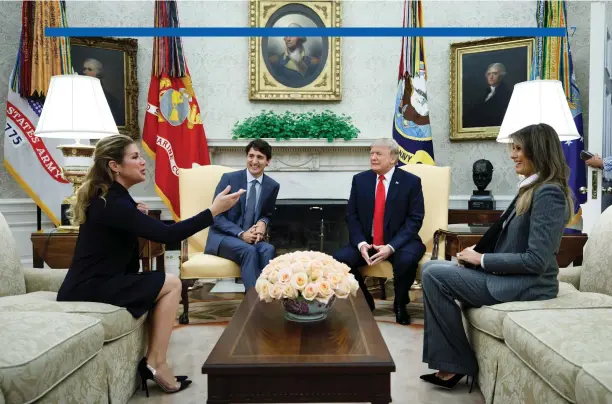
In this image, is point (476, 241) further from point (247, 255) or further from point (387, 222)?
point (247, 255)

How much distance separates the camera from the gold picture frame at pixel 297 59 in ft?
20.3

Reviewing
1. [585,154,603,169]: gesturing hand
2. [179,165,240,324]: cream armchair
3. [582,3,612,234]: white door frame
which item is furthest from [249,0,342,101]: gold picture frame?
[585,154,603,169]: gesturing hand

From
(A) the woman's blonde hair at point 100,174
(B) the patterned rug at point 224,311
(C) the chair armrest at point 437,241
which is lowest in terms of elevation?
(B) the patterned rug at point 224,311

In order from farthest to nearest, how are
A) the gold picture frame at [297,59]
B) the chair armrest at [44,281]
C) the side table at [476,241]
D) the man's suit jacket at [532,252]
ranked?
the gold picture frame at [297,59]
the side table at [476,241]
the chair armrest at [44,281]
the man's suit jacket at [532,252]

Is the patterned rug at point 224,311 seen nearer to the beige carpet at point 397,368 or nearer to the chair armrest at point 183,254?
the beige carpet at point 397,368

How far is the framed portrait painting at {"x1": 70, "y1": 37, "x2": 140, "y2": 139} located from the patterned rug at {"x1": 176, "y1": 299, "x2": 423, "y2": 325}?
2453 mm

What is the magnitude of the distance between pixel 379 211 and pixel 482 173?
2.07 metres

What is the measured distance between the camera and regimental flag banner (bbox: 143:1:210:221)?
5664 millimetres

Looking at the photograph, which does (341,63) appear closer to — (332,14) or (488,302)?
(332,14)

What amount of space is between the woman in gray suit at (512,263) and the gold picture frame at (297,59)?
3.82 metres

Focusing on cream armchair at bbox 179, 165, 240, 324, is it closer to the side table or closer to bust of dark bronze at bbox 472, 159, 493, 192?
the side table

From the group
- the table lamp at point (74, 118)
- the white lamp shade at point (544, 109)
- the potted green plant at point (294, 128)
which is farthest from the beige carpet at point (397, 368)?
the potted green plant at point (294, 128)

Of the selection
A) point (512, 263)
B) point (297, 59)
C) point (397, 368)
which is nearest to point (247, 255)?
point (397, 368)

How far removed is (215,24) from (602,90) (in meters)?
4.16
